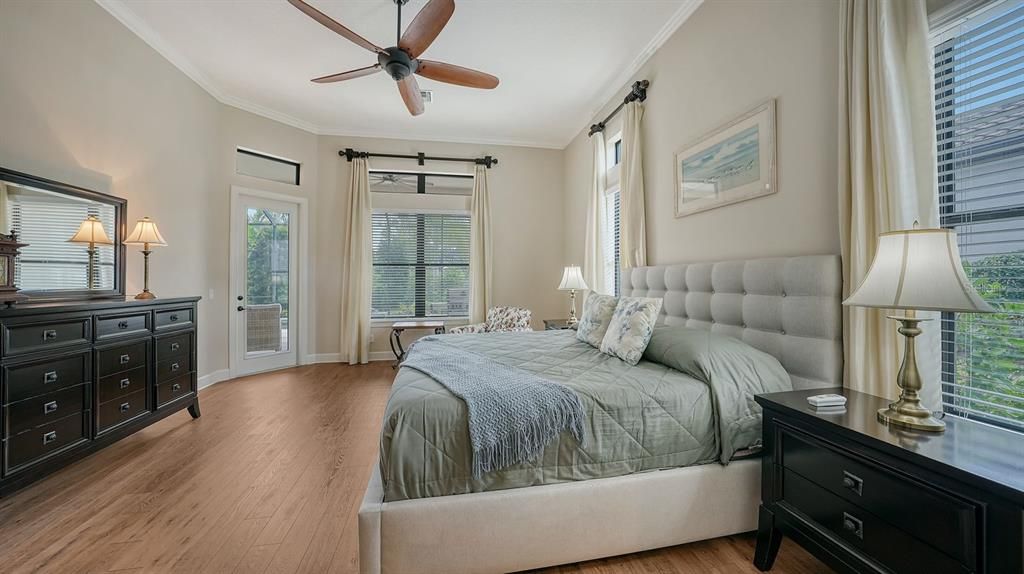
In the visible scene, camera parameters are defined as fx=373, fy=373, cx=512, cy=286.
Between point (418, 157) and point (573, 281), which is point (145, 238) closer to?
point (418, 157)

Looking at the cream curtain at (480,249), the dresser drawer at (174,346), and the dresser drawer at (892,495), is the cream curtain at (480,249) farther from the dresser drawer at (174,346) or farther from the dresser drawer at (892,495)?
the dresser drawer at (892,495)

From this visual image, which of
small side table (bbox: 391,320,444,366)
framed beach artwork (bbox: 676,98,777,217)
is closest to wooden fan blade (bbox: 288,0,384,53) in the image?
framed beach artwork (bbox: 676,98,777,217)

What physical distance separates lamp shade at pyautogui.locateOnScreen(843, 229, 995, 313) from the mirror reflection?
421 centimetres

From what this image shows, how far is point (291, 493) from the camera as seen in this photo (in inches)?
81.1

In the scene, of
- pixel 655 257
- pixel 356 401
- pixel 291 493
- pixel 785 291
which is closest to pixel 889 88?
pixel 785 291

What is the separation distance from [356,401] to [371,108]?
3409 millimetres

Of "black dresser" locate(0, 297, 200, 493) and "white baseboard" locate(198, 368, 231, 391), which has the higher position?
"black dresser" locate(0, 297, 200, 493)

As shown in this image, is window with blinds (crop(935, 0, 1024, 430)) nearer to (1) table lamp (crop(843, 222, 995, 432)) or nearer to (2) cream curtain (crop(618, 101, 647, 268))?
(1) table lamp (crop(843, 222, 995, 432))

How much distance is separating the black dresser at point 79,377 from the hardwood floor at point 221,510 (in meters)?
0.22

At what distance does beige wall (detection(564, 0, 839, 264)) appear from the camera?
187 cm

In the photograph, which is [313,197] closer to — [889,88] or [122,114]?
[122,114]

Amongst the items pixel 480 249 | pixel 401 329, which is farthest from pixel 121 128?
pixel 480 249

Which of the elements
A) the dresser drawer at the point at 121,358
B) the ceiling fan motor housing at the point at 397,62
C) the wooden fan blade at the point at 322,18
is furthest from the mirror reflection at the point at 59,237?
the ceiling fan motor housing at the point at 397,62

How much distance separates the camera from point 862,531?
3.86 ft
